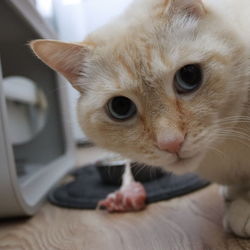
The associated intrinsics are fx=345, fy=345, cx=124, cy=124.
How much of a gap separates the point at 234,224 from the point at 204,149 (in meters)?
0.31

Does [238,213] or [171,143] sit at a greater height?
[171,143]

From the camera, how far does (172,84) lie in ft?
3.19

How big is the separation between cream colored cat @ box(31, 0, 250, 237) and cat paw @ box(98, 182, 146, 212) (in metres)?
0.52

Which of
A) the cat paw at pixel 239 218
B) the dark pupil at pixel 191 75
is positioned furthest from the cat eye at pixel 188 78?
the cat paw at pixel 239 218

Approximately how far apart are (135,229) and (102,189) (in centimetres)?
69

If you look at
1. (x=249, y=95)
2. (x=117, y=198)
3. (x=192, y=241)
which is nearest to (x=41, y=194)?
(x=117, y=198)

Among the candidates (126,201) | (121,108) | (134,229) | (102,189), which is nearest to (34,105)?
(102,189)

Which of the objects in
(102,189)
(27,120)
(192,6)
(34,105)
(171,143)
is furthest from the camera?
(34,105)

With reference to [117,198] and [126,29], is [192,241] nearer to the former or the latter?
[117,198]

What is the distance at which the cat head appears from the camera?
961mm

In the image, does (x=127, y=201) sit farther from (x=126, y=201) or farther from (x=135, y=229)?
(x=135, y=229)

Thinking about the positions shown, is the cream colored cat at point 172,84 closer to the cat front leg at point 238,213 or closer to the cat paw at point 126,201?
the cat front leg at point 238,213

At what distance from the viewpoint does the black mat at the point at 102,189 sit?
5.76ft

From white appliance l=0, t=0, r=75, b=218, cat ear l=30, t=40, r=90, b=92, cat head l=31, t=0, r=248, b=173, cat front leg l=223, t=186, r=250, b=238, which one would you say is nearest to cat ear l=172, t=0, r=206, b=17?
cat head l=31, t=0, r=248, b=173
